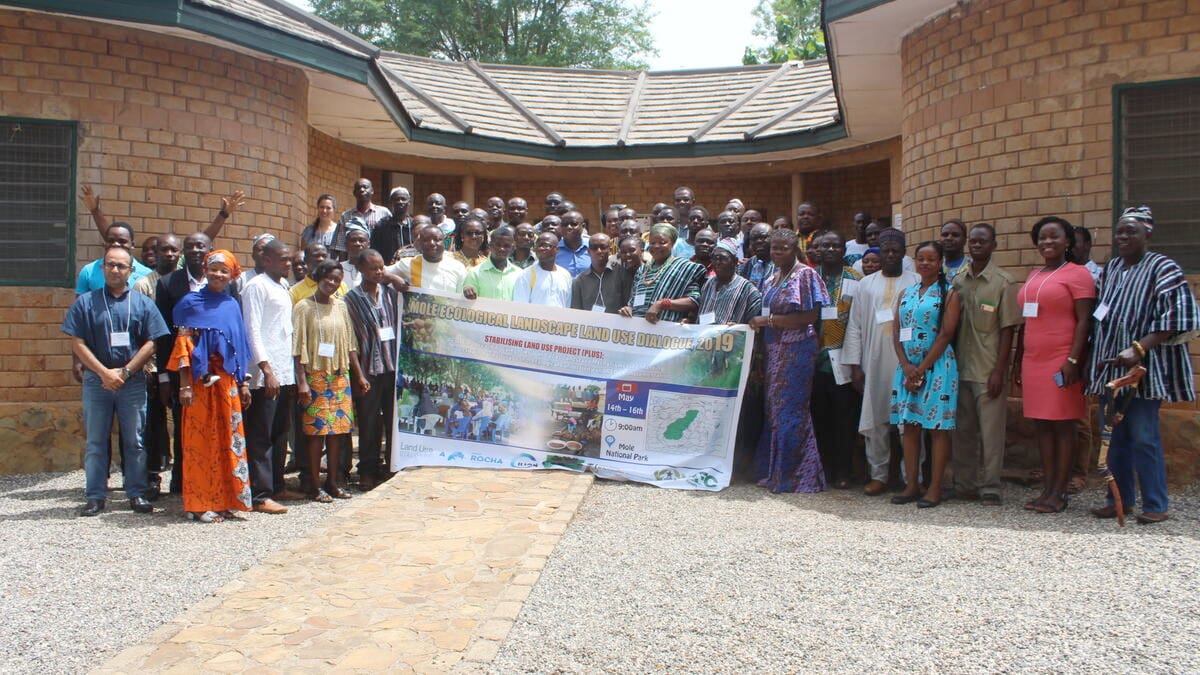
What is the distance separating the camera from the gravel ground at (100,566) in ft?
13.2

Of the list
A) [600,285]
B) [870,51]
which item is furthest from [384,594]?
[870,51]

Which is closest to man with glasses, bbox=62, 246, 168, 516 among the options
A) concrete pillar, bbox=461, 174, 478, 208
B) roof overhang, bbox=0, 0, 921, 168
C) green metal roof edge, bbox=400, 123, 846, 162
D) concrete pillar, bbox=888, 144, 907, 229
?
roof overhang, bbox=0, 0, 921, 168

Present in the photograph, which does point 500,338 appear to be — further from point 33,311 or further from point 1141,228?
point 1141,228

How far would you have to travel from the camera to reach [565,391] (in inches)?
279

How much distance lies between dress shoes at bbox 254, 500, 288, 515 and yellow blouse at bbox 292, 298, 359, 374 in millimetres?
938

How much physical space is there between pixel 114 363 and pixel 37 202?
7.39 feet

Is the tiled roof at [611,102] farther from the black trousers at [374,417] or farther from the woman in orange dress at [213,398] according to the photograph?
the woman in orange dress at [213,398]

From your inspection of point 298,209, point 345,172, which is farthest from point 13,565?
point 345,172

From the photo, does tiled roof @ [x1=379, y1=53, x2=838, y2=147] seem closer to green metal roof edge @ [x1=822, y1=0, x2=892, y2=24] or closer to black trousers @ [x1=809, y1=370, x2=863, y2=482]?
green metal roof edge @ [x1=822, y1=0, x2=892, y2=24]

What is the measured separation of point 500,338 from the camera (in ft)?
23.5

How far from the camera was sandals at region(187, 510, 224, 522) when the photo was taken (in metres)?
6.07

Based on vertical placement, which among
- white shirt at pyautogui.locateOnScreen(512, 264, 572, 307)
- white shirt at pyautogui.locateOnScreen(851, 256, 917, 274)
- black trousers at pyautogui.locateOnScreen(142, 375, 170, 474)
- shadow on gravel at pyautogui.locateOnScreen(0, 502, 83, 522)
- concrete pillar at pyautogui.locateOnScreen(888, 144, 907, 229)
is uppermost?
concrete pillar at pyautogui.locateOnScreen(888, 144, 907, 229)

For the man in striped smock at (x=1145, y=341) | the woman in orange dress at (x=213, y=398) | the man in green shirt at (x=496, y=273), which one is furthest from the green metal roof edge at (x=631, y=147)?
the woman in orange dress at (x=213, y=398)

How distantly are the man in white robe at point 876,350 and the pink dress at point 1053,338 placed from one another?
36.2 inches
